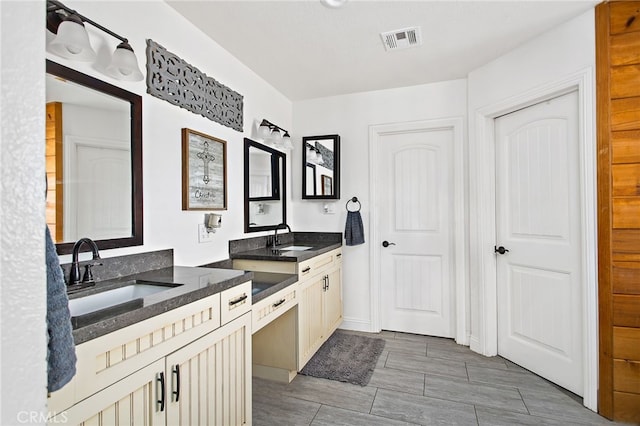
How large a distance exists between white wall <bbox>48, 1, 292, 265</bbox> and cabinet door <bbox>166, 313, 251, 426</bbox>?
66cm

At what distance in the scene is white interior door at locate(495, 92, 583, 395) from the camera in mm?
2219

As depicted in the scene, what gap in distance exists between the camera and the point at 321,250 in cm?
281

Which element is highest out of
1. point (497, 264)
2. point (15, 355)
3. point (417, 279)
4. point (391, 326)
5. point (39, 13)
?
point (39, 13)

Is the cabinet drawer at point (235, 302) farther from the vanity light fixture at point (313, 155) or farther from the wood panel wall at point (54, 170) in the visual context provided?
the vanity light fixture at point (313, 155)

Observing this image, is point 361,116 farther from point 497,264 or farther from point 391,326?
point 391,326

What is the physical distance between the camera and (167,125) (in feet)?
6.29

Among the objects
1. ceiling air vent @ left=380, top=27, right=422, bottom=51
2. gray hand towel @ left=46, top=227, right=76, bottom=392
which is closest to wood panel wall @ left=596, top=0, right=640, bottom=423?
ceiling air vent @ left=380, top=27, right=422, bottom=51

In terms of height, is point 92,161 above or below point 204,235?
above

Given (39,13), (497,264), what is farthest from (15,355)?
(497,264)

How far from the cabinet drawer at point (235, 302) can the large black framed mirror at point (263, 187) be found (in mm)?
1073

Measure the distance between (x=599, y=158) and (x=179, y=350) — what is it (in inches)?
98.0

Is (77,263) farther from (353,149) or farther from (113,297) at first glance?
(353,149)

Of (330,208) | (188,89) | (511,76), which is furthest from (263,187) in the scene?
(511,76)

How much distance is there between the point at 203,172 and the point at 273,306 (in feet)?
3.26
